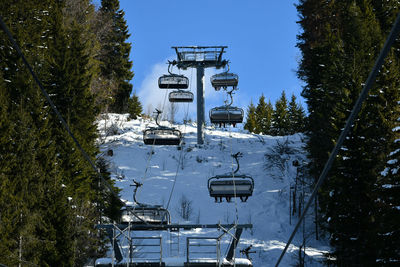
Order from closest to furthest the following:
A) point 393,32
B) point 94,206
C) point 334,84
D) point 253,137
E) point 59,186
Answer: point 393,32, point 59,186, point 94,206, point 334,84, point 253,137

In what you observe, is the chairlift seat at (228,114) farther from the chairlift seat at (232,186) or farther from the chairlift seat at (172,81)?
the chairlift seat at (232,186)

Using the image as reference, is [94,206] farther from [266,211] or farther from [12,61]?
[266,211]

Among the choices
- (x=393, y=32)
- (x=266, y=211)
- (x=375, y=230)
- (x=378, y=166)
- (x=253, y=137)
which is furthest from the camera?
(x=253, y=137)

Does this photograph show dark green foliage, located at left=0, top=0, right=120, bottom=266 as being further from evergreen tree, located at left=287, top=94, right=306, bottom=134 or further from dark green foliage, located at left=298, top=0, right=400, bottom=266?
evergreen tree, located at left=287, top=94, right=306, bottom=134

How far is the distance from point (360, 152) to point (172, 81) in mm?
10543

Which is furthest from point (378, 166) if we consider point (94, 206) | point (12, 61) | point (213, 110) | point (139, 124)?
point (139, 124)

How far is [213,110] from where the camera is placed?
1925cm

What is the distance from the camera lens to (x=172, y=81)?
21547mm

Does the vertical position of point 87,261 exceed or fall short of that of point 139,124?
it falls short

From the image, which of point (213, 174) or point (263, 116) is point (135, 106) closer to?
point (263, 116)

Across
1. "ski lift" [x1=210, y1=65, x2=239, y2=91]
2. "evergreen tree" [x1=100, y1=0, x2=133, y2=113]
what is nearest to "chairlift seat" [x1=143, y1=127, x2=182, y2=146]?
"ski lift" [x1=210, y1=65, x2=239, y2=91]

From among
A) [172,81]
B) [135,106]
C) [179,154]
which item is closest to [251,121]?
[135,106]

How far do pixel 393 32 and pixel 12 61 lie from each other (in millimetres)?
22868

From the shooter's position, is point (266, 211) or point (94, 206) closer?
point (94, 206)
